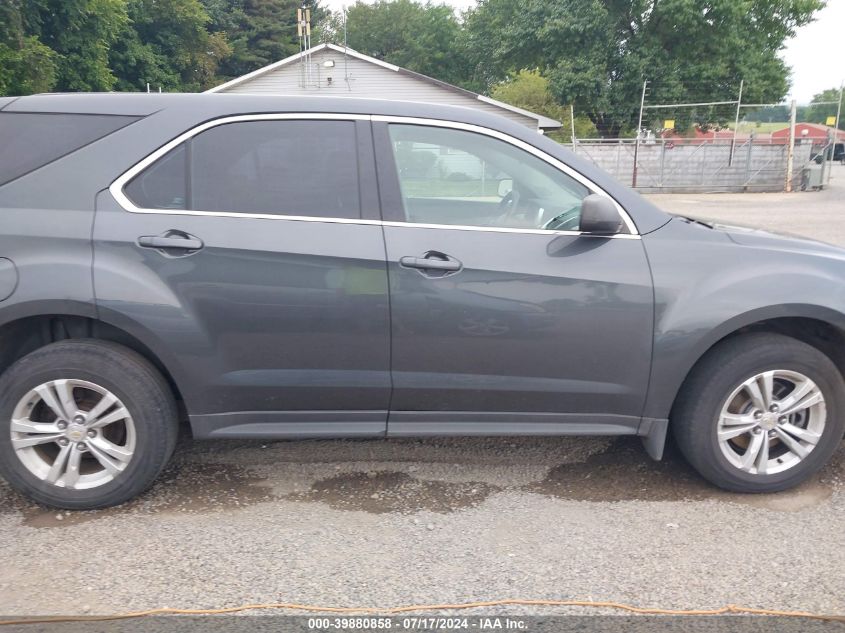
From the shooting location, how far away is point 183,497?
344cm

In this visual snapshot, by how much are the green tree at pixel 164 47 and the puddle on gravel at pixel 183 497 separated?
42.3 m

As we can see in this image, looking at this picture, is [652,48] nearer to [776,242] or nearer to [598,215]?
[776,242]

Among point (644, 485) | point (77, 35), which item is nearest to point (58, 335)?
point (644, 485)

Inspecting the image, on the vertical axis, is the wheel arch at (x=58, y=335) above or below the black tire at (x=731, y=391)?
above

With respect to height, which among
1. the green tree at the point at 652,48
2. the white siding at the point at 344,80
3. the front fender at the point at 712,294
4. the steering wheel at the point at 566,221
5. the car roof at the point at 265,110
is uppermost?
the green tree at the point at 652,48

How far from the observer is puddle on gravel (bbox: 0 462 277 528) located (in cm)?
326

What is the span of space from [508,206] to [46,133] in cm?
211

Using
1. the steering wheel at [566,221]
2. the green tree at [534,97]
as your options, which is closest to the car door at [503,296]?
the steering wheel at [566,221]

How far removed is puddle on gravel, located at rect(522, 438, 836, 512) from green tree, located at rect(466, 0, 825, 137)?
29.0m

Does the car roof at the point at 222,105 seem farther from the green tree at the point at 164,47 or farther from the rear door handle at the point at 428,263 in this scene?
the green tree at the point at 164,47

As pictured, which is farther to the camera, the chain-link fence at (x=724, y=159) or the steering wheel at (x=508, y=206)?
the chain-link fence at (x=724, y=159)

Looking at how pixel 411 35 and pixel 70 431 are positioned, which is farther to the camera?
pixel 411 35

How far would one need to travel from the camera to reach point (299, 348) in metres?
3.20

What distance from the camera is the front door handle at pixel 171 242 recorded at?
310 cm
